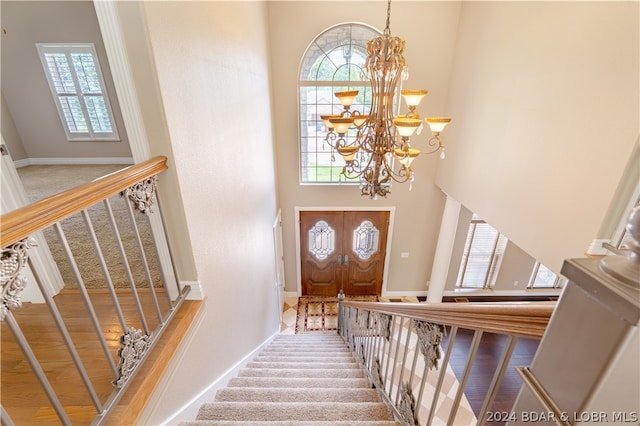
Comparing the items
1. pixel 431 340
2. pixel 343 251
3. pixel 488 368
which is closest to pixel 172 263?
pixel 431 340

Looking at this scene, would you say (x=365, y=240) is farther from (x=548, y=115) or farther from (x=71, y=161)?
(x=71, y=161)

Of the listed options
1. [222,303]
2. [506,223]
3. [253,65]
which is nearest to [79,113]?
[253,65]

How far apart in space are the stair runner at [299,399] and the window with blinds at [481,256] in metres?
4.24

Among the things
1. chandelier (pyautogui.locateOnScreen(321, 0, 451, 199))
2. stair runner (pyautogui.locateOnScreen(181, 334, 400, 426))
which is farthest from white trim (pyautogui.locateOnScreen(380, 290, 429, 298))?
chandelier (pyautogui.locateOnScreen(321, 0, 451, 199))

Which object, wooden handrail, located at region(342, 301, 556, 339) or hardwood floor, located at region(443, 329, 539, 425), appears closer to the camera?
wooden handrail, located at region(342, 301, 556, 339)

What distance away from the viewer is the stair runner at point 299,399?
1.75 meters

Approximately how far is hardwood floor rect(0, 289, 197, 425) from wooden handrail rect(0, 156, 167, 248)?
74cm

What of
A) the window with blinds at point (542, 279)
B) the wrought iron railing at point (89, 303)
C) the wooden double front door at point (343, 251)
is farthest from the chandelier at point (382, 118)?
the window with blinds at point (542, 279)

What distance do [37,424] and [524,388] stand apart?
5.39 feet

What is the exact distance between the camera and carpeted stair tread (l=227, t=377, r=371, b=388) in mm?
2303

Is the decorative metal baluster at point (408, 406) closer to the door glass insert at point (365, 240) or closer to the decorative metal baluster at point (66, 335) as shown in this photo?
the decorative metal baluster at point (66, 335)

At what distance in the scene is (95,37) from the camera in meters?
4.04

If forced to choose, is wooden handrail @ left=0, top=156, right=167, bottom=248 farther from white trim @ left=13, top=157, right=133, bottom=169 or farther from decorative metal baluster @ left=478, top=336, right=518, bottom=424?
white trim @ left=13, top=157, right=133, bottom=169

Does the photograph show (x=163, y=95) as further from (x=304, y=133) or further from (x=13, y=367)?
(x=304, y=133)
